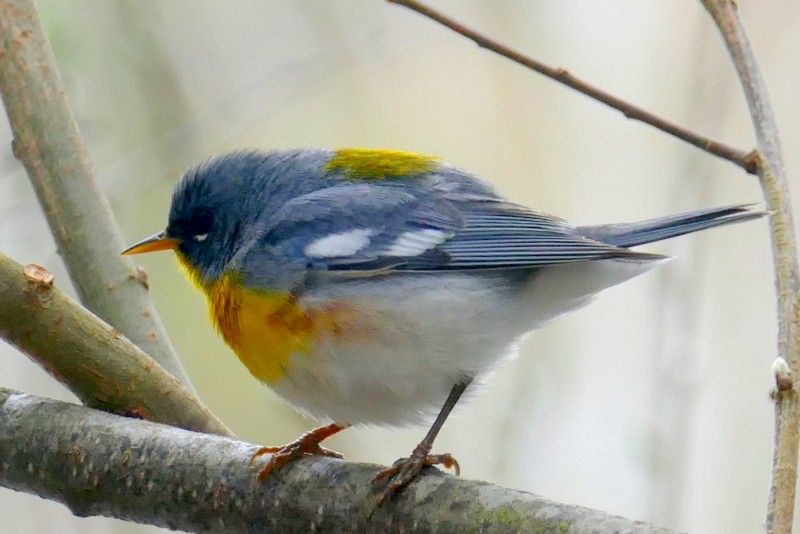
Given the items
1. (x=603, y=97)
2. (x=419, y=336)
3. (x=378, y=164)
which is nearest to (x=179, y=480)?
(x=419, y=336)

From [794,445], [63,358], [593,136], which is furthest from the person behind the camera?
[593,136]

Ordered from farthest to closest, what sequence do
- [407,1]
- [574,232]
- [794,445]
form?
[574,232] < [407,1] < [794,445]

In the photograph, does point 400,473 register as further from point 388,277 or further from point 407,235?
point 407,235

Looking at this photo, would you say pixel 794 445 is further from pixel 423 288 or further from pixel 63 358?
pixel 63 358

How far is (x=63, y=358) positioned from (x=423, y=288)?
36.0 inches

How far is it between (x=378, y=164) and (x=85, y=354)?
1.02m

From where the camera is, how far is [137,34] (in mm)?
3889

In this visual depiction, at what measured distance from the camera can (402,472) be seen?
6.38 ft

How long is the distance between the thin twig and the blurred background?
1686mm

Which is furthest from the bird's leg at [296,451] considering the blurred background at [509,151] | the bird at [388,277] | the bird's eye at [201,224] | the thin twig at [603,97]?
the blurred background at [509,151]

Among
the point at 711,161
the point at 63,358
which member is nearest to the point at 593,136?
the point at 711,161

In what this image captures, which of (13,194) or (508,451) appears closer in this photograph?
(508,451)

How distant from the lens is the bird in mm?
2275

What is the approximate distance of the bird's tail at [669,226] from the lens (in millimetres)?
2162
